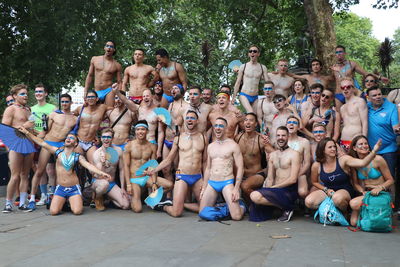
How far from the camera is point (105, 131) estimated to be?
27.6ft

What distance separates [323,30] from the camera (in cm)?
1338

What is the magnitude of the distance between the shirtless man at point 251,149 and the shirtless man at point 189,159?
681mm

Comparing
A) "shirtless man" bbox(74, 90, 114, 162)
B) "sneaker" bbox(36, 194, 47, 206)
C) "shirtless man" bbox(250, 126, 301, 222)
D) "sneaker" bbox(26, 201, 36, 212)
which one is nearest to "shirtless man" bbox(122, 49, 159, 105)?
"shirtless man" bbox(74, 90, 114, 162)

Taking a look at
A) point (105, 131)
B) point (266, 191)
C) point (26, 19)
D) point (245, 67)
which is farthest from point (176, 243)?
point (26, 19)

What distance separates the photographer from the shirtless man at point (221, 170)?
25.1ft

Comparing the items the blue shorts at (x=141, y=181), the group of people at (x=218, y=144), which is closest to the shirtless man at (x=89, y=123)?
the group of people at (x=218, y=144)

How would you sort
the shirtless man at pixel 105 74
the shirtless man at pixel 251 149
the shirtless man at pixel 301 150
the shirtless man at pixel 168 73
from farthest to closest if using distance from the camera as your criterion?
the shirtless man at pixel 105 74
the shirtless man at pixel 168 73
the shirtless man at pixel 251 149
the shirtless man at pixel 301 150

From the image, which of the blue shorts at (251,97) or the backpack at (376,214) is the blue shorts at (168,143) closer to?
the blue shorts at (251,97)

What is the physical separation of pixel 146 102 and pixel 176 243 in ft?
13.1

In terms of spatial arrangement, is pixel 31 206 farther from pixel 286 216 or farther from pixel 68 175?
pixel 286 216

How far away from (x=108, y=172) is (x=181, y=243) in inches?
126

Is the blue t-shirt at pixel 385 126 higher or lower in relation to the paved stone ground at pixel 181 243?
higher

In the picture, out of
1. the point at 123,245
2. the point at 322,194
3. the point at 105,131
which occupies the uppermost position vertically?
the point at 105,131

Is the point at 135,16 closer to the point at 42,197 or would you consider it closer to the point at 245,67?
the point at 245,67
